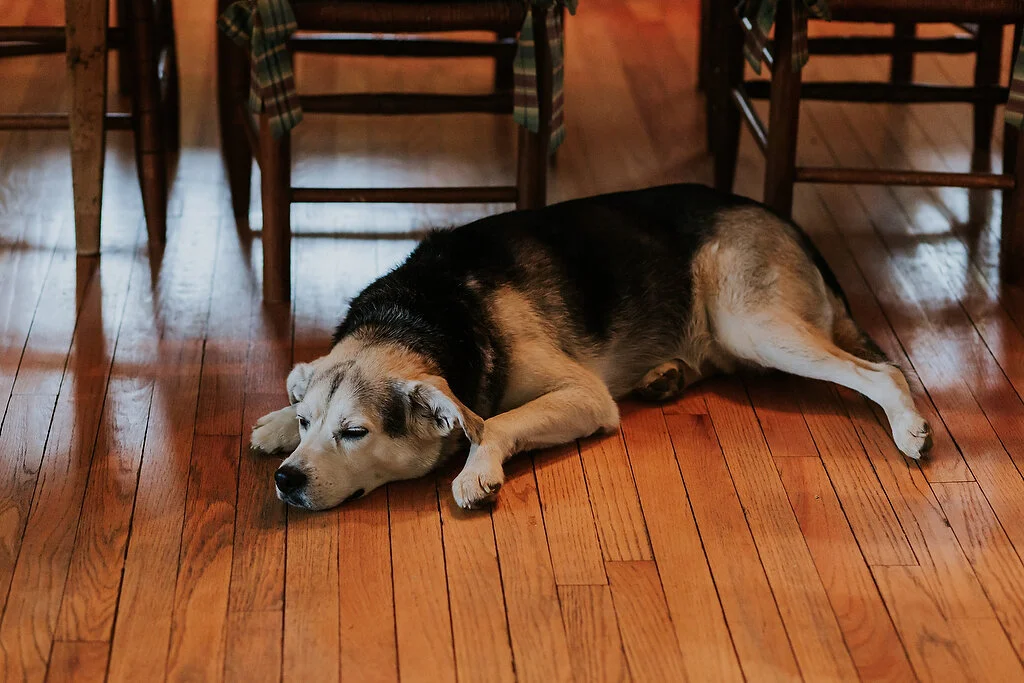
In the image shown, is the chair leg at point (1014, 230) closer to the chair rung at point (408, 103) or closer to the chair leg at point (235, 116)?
the chair rung at point (408, 103)

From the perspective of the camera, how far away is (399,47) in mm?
3570

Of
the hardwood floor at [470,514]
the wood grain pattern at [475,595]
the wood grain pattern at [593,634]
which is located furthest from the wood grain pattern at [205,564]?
the wood grain pattern at [593,634]

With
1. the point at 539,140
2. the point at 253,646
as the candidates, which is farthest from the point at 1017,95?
the point at 253,646

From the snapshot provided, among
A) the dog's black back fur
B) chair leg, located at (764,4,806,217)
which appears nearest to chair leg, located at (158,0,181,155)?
the dog's black back fur

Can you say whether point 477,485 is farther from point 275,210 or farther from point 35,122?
point 35,122

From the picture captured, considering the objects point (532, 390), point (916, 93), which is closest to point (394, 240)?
point (532, 390)

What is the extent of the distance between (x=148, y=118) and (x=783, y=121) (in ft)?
5.38

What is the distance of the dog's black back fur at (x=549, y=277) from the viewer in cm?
237

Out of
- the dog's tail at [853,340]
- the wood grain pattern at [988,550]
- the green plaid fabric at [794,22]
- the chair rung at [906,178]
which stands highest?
the green plaid fabric at [794,22]

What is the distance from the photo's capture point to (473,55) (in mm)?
3777

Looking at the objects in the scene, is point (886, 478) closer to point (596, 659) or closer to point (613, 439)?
point (613, 439)

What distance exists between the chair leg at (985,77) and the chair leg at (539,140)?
1504 millimetres

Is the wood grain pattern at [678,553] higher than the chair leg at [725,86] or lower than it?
lower

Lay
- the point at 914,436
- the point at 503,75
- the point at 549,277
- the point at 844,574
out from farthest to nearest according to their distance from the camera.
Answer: the point at 503,75, the point at 549,277, the point at 914,436, the point at 844,574
